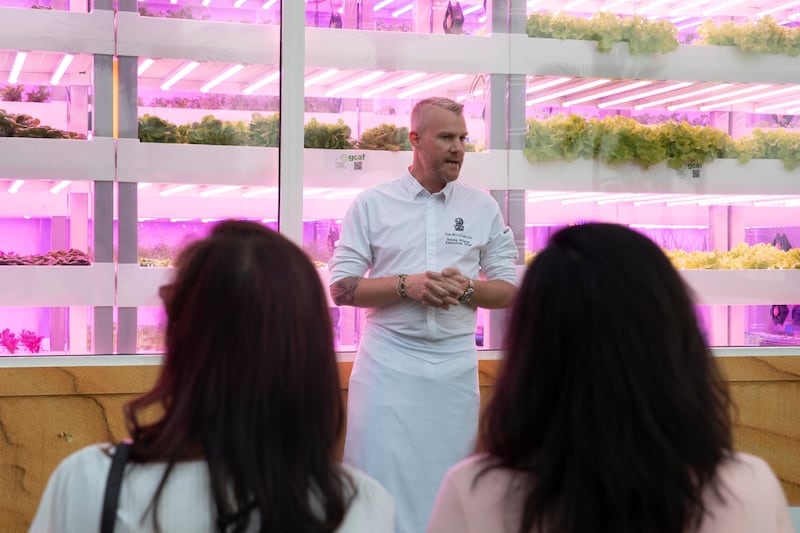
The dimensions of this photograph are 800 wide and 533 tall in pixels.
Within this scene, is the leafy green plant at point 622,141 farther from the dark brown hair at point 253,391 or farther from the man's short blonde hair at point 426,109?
the dark brown hair at point 253,391

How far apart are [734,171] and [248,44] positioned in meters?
2.47

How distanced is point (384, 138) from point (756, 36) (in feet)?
6.51

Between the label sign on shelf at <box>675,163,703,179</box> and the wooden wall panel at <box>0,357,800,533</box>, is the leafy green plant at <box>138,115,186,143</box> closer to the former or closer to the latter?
the wooden wall panel at <box>0,357,800,533</box>

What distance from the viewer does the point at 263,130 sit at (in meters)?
4.53

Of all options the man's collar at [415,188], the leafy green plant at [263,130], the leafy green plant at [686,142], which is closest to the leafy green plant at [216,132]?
the leafy green plant at [263,130]

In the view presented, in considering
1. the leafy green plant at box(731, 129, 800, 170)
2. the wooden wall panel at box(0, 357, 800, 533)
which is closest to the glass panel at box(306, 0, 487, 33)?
the leafy green plant at box(731, 129, 800, 170)

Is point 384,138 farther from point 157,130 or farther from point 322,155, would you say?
point 157,130

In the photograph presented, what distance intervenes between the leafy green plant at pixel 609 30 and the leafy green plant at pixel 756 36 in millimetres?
189

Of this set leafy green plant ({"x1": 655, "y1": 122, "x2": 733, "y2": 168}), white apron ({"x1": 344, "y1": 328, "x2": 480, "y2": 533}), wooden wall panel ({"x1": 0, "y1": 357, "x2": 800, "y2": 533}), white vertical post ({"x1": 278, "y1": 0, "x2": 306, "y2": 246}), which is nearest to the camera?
white apron ({"x1": 344, "y1": 328, "x2": 480, "y2": 533})

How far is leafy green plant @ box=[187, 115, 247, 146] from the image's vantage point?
14.6 ft

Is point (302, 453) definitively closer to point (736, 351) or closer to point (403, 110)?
point (403, 110)

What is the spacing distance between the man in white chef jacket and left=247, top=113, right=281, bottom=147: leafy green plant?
723 millimetres

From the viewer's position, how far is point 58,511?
53.3 inches

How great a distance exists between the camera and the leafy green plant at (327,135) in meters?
4.57
